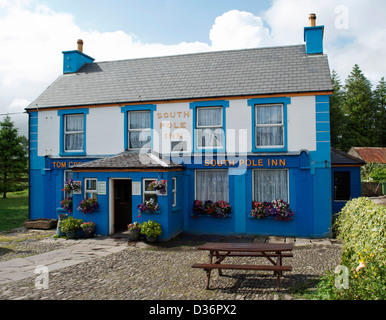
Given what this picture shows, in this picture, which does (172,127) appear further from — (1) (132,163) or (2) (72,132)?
(2) (72,132)

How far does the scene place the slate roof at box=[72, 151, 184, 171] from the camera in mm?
11891

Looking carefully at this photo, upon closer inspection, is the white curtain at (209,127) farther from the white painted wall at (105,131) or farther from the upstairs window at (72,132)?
the upstairs window at (72,132)

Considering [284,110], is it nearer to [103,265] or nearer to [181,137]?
[181,137]

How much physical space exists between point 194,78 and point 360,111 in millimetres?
47328

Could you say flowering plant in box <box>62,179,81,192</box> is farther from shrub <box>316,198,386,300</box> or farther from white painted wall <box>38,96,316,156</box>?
shrub <box>316,198,386,300</box>

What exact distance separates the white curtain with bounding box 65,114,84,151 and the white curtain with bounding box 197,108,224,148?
17.7 ft

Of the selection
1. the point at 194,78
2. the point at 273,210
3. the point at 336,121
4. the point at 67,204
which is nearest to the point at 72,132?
the point at 67,204

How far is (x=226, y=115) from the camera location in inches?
515

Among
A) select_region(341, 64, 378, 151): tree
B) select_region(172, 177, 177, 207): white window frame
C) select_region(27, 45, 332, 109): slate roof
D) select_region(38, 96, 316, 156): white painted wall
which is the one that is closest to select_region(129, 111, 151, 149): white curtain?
select_region(38, 96, 316, 156): white painted wall

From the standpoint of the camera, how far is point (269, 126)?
1279cm

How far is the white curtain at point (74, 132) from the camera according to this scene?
14672mm

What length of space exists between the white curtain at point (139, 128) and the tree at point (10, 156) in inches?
782
